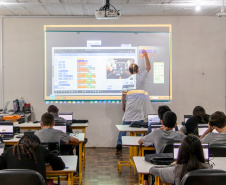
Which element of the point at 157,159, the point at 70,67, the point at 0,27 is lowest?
the point at 157,159

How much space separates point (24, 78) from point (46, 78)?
1.67 ft

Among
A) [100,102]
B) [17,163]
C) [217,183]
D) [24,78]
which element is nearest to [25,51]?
[24,78]

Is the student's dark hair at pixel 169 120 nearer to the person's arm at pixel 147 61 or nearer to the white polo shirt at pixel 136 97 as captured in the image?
the white polo shirt at pixel 136 97

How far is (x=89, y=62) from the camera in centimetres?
789

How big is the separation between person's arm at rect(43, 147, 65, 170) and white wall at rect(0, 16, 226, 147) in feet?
15.9

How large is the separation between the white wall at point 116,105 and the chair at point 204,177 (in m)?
5.80

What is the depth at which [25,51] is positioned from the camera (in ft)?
25.8

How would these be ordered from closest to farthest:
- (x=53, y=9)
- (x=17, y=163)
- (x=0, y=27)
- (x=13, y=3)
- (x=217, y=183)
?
(x=217, y=183), (x=17, y=163), (x=13, y=3), (x=53, y=9), (x=0, y=27)

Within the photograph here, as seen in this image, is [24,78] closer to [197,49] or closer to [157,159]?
[197,49]

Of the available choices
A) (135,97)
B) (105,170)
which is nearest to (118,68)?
(135,97)

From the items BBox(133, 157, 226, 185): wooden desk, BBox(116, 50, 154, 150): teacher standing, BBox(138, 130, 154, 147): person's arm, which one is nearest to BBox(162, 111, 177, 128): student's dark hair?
BBox(138, 130, 154, 147): person's arm

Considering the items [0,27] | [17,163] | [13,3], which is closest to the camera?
[17,163]

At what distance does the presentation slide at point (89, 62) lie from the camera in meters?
7.88

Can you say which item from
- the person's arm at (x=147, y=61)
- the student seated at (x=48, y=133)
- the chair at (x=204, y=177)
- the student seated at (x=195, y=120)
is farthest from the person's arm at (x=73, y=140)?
the person's arm at (x=147, y=61)
